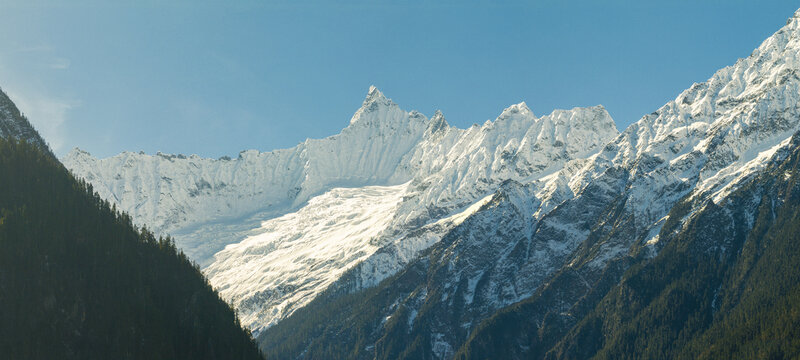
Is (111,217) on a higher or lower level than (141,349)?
higher

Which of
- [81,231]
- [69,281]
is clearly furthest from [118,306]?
[81,231]

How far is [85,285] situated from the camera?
160 meters

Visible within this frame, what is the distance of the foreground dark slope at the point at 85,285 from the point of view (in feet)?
486

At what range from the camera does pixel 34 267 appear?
155 m

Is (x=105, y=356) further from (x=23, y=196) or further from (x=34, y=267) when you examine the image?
(x=23, y=196)

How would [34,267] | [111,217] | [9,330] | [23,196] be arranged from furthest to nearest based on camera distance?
[111,217], [23,196], [34,267], [9,330]

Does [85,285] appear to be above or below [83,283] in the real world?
below

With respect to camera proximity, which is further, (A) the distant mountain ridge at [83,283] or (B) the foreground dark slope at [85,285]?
(A) the distant mountain ridge at [83,283]

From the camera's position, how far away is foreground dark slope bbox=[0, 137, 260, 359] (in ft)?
486

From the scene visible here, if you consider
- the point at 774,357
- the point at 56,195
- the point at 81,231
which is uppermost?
the point at 56,195

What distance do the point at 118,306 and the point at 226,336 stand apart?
28.1 meters

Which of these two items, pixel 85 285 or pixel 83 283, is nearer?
pixel 83 283

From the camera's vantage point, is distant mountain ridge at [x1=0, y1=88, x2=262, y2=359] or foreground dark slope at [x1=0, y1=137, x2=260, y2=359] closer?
foreground dark slope at [x1=0, y1=137, x2=260, y2=359]

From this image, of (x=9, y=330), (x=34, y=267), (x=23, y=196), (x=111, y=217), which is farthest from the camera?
(x=111, y=217)
